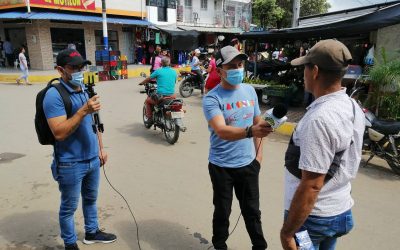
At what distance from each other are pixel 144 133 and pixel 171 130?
985mm

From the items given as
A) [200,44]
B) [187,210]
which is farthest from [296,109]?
[200,44]

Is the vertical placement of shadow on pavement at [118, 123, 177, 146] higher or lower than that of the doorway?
lower

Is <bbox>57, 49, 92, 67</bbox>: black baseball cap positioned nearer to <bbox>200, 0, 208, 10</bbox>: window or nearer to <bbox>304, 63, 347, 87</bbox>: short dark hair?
<bbox>304, 63, 347, 87</bbox>: short dark hair

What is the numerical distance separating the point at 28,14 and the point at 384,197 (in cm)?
1848

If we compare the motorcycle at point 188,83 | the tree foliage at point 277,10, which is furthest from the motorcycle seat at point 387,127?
the tree foliage at point 277,10

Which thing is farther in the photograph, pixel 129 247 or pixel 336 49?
pixel 129 247

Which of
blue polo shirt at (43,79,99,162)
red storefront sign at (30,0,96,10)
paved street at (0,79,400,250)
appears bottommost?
paved street at (0,79,400,250)

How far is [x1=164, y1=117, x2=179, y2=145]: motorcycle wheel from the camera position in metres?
6.60

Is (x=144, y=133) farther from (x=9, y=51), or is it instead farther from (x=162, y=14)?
(x=162, y=14)

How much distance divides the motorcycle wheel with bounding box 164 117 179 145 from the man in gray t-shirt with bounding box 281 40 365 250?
484cm

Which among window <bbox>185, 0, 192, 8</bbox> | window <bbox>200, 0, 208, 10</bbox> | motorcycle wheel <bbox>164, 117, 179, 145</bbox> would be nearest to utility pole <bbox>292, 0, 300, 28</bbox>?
motorcycle wheel <bbox>164, 117, 179, 145</bbox>

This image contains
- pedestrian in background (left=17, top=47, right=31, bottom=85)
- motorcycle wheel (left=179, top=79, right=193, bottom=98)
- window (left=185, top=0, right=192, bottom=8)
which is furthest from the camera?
window (left=185, top=0, right=192, bottom=8)

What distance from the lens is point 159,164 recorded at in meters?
5.53

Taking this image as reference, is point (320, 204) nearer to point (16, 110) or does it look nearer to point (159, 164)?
point (159, 164)
